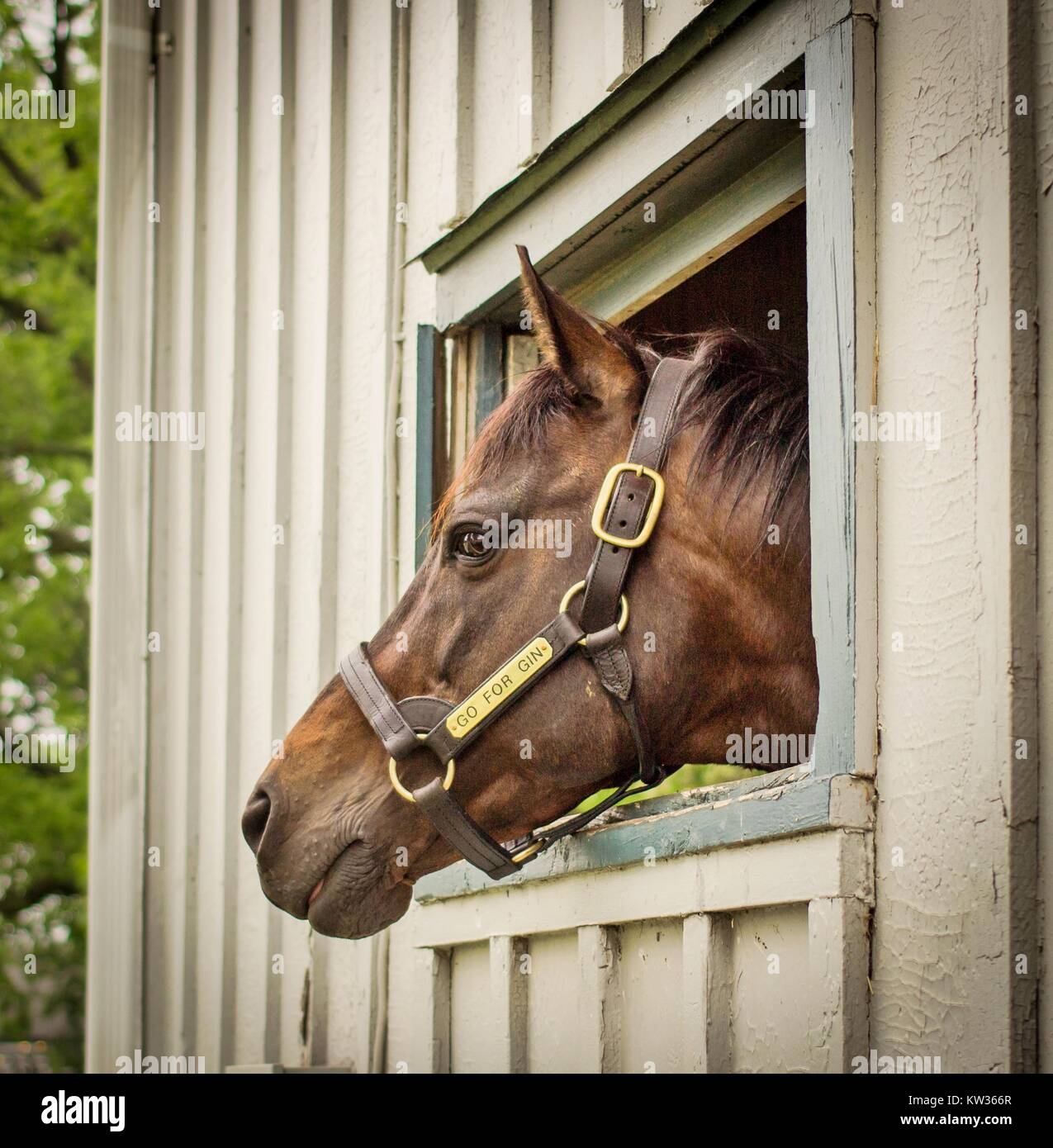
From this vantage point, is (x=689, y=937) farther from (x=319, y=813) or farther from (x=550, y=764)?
(x=319, y=813)

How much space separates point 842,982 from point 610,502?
38.3 inches

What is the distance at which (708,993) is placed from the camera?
2.76 meters

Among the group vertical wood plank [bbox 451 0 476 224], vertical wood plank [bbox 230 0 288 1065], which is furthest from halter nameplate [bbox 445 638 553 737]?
vertical wood plank [bbox 230 0 288 1065]

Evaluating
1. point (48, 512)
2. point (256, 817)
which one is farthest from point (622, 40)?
point (48, 512)

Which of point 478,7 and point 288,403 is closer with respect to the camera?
point 478,7

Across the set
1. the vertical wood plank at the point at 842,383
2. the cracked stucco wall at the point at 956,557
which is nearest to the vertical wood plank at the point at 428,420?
the vertical wood plank at the point at 842,383

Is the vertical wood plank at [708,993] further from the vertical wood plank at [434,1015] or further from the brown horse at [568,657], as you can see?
the vertical wood plank at [434,1015]

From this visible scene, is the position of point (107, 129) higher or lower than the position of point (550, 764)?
higher

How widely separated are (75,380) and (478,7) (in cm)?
998

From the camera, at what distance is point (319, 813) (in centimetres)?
291

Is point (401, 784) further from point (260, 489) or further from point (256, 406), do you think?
point (256, 406)

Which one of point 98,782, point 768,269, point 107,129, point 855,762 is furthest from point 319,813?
point 107,129

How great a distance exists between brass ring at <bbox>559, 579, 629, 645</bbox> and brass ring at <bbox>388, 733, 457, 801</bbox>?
1.10ft

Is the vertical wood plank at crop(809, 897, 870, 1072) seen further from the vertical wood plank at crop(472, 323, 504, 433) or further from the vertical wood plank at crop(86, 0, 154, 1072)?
the vertical wood plank at crop(86, 0, 154, 1072)
